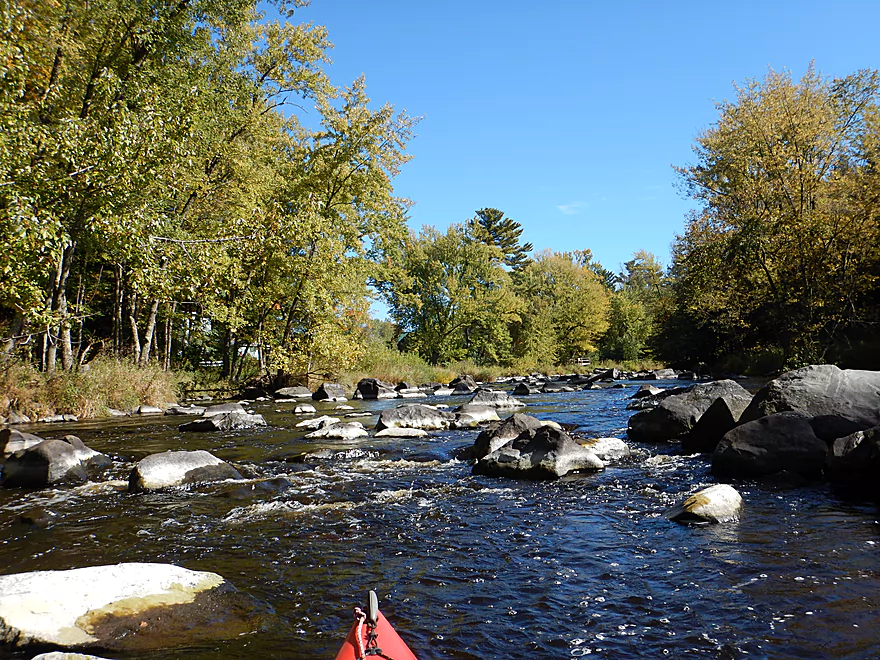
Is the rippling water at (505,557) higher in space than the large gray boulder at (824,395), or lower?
lower

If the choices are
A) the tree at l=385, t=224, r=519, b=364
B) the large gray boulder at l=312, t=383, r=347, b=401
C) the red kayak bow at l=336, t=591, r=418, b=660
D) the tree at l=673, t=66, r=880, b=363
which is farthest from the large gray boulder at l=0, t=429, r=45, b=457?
the tree at l=385, t=224, r=519, b=364

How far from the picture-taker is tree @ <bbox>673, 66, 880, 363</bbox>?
15.7m

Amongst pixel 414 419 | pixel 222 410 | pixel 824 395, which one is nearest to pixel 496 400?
pixel 414 419

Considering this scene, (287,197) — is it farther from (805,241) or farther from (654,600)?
(654,600)

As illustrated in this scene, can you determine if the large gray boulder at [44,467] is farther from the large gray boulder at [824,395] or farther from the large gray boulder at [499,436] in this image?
the large gray boulder at [824,395]

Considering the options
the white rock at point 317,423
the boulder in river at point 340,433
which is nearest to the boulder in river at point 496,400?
the white rock at point 317,423

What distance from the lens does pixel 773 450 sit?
7094mm

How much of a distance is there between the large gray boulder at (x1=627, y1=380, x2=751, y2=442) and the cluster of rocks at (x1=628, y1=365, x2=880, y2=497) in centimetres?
72

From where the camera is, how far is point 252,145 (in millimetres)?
22781

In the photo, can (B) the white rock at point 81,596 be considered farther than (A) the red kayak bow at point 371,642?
Yes

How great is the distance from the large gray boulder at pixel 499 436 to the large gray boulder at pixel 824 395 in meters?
3.70

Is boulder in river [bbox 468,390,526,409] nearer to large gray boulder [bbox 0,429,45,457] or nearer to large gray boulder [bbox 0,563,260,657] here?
large gray boulder [bbox 0,429,45,457]

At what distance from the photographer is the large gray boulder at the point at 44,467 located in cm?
741

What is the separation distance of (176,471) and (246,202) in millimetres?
16730
